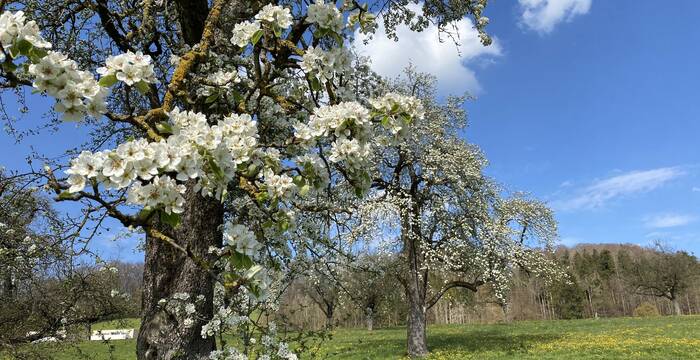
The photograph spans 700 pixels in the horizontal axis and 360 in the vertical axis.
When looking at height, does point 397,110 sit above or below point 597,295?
above

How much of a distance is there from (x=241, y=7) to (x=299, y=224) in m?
2.78

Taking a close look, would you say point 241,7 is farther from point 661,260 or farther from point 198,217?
point 661,260

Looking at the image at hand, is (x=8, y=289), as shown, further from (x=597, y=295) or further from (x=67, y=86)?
(x=597, y=295)

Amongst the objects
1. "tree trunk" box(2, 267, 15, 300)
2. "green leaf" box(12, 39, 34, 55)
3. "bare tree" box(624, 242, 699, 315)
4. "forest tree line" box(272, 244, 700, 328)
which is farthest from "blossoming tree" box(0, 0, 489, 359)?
"bare tree" box(624, 242, 699, 315)

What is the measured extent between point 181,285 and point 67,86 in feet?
10.9

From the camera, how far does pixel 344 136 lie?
2994 millimetres

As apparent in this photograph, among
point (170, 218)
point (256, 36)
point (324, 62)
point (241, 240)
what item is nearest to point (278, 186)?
point (241, 240)

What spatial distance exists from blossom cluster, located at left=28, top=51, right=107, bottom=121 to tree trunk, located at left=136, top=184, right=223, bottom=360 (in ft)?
9.40

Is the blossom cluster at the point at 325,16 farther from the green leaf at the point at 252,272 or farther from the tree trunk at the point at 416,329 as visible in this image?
the tree trunk at the point at 416,329

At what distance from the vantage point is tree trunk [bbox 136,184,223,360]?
5.09m

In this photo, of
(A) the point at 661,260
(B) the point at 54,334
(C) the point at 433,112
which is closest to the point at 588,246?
(A) the point at 661,260

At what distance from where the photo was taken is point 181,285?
17.3 feet

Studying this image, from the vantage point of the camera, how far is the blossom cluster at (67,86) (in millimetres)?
2307

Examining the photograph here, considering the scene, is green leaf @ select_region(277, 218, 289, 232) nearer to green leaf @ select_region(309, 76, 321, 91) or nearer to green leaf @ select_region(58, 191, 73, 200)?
green leaf @ select_region(309, 76, 321, 91)
